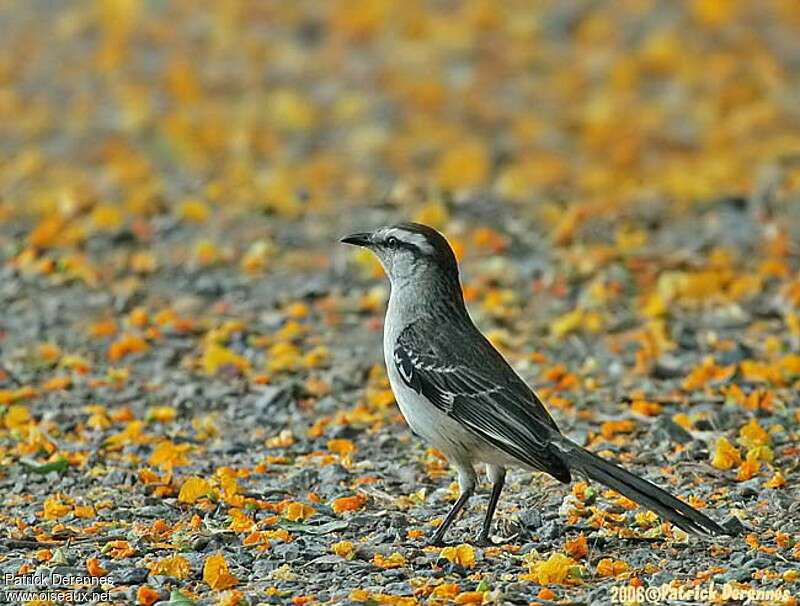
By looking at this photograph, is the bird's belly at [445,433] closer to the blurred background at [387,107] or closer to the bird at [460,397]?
the bird at [460,397]

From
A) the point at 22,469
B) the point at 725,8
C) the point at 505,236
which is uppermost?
the point at 725,8

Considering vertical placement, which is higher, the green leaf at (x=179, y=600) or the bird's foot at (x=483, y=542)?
the bird's foot at (x=483, y=542)

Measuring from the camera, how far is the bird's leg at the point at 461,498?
705 centimetres

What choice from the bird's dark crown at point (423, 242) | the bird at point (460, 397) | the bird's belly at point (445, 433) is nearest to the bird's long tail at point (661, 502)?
the bird at point (460, 397)

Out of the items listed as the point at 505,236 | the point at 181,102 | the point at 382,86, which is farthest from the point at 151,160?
the point at 505,236

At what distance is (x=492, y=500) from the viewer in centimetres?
712

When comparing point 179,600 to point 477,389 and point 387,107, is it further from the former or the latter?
point 387,107

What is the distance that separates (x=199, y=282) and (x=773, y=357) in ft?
13.7

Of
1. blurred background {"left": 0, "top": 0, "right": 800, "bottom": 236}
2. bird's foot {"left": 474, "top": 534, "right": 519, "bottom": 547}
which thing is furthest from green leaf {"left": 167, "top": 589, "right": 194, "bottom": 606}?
blurred background {"left": 0, "top": 0, "right": 800, "bottom": 236}

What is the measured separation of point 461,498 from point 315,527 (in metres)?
0.70

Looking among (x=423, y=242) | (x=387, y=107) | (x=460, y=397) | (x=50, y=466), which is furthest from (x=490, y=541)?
(x=387, y=107)

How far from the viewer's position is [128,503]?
778 centimetres

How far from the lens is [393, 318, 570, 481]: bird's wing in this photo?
6.91 m

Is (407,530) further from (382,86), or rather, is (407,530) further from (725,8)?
(725,8)
